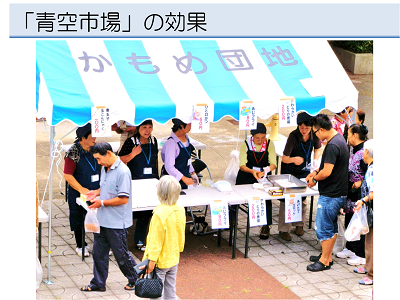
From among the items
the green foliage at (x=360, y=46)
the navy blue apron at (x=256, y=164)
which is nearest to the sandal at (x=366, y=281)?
the navy blue apron at (x=256, y=164)

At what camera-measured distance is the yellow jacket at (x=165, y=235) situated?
5.09 metres

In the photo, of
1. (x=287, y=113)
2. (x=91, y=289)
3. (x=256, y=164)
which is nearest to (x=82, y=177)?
(x=91, y=289)

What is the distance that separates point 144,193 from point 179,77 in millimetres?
1388

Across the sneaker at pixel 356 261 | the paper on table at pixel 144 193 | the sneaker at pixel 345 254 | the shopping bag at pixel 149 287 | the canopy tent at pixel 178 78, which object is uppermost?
the canopy tent at pixel 178 78

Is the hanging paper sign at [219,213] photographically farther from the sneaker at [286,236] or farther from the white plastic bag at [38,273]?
the white plastic bag at [38,273]

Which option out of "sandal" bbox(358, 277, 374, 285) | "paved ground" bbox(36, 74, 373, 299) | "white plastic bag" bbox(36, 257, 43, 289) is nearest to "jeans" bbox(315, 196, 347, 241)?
"paved ground" bbox(36, 74, 373, 299)

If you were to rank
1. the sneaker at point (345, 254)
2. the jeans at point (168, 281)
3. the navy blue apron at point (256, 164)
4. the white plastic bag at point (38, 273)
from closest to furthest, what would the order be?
the jeans at point (168, 281) → the white plastic bag at point (38, 273) → the sneaker at point (345, 254) → the navy blue apron at point (256, 164)

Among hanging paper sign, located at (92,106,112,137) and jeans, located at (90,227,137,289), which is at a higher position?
hanging paper sign, located at (92,106,112,137)

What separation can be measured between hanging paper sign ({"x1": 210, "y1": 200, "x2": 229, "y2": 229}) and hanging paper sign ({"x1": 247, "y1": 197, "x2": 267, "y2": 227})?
0.97ft

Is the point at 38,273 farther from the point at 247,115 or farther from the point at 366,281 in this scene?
the point at 366,281

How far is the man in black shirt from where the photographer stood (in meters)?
6.56

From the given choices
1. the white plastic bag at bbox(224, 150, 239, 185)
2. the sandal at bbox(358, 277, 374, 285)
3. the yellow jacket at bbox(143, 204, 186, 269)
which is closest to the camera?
the yellow jacket at bbox(143, 204, 186, 269)

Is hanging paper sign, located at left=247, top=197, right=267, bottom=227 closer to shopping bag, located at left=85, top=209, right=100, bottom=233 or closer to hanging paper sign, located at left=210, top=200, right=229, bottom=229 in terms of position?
hanging paper sign, located at left=210, top=200, right=229, bottom=229

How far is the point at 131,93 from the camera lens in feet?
21.7
